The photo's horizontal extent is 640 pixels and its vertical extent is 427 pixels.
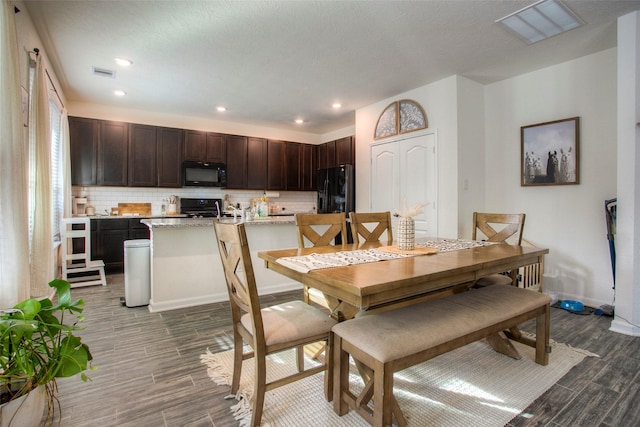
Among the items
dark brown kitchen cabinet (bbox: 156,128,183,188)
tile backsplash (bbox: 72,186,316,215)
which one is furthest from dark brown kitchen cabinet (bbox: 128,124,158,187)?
tile backsplash (bbox: 72,186,316,215)

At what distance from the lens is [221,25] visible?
2.62m

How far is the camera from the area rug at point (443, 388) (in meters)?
1.55

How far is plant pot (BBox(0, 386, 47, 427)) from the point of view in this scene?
121 centimetres

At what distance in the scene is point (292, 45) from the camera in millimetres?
2951

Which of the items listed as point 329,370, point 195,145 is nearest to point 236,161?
point 195,145

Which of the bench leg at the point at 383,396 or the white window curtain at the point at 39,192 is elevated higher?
the white window curtain at the point at 39,192

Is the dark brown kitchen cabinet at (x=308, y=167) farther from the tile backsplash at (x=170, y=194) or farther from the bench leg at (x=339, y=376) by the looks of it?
the bench leg at (x=339, y=376)

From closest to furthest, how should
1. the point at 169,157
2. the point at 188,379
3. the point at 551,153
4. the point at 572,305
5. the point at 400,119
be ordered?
the point at 188,379, the point at 572,305, the point at 551,153, the point at 400,119, the point at 169,157

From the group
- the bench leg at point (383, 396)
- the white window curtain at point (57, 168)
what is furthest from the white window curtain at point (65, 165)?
the bench leg at point (383, 396)

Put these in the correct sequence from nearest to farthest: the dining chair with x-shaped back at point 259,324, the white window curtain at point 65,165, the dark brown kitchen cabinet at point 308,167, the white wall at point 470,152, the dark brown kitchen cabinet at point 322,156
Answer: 1. the dining chair with x-shaped back at point 259,324
2. the white wall at point 470,152
3. the white window curtain at point 65,165
4. the dark brown kitchen cabinet at point 322,156
5. the dark brown kitchen cabinet at point 308,167

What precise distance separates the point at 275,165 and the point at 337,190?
1.51 meters

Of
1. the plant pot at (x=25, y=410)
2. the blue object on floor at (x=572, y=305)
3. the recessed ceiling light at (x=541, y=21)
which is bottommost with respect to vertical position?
the blue object on floor at (x=572, y=305)

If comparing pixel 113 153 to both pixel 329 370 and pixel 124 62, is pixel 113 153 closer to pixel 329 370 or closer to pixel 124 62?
pixel 124 62

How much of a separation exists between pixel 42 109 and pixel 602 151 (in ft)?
17.3
